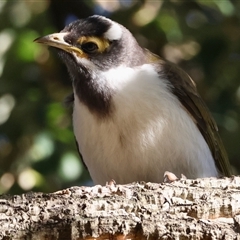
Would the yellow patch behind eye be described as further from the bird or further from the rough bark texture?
the rough bark texture

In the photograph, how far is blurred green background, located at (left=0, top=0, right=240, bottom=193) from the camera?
7164 mm

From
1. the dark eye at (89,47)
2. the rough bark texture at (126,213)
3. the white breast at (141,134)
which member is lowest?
the rough bark texture at (126,213)

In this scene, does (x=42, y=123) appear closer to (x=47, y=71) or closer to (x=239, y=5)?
(x=47, y=71)

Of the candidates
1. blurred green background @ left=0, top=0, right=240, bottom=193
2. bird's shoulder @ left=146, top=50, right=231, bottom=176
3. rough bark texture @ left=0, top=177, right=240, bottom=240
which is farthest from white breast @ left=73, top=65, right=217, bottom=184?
rough bark texture @ left=0, top=177, right=240, bottom=240

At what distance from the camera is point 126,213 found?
12.8 feet

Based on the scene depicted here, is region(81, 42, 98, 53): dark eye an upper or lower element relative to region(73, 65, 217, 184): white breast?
upper

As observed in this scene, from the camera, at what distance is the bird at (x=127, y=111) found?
5.75 metres

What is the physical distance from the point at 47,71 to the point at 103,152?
2771 millimetres

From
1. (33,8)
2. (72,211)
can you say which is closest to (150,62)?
(33,8)

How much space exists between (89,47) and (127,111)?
74cm

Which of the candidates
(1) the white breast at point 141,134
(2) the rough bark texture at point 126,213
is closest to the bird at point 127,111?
(1) the white breast at point 141,134

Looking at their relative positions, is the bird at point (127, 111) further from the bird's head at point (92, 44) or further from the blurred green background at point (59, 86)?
the blurred green background at point (59, 86)

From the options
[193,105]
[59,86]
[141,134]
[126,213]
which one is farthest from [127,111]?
[59,86]

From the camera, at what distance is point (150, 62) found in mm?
6309
